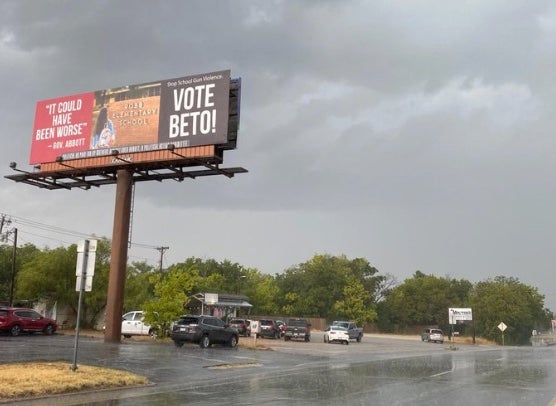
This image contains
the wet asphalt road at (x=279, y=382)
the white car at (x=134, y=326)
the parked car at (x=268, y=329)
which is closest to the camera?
the wet asphalt road at (x=279, y=382)

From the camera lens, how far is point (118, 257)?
32.0 meters

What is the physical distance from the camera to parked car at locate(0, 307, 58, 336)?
3318 cm

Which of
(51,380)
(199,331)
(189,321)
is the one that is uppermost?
(189,321)

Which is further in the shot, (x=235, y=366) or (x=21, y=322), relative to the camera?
(x=21, y=322)

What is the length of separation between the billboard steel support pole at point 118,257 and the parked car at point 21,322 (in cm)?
609

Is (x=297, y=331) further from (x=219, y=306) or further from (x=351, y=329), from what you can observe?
(x=219, y=306)

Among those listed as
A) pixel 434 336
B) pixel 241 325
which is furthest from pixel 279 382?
pixel 434 336

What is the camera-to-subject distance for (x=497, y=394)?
1474 cm

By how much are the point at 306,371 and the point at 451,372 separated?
5.64 m

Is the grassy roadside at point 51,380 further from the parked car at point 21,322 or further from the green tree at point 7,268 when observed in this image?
the green tree at point 7,268

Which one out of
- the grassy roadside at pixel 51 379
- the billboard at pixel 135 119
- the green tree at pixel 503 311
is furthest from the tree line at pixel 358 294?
the grassy roadside at pixel 51 379

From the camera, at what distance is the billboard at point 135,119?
104 ft

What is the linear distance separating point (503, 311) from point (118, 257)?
6740 centimetres

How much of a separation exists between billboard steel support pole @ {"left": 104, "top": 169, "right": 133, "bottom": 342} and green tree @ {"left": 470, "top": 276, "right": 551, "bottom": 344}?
66.3 metres
